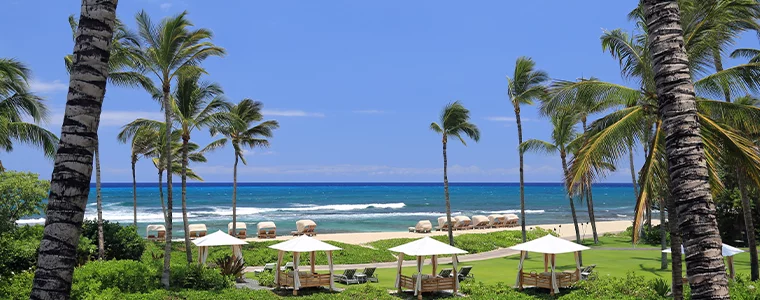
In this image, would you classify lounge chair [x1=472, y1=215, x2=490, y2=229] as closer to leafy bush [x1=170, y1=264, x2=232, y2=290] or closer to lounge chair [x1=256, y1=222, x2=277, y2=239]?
lounge chair [x1=256, y1=222, x2=277, y2=239]

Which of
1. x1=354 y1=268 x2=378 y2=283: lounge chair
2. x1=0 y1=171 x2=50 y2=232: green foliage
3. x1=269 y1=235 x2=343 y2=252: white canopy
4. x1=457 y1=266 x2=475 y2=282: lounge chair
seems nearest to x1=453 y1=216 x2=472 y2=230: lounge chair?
x1=457 y1=266 x2=475 y2=282: lounge chair

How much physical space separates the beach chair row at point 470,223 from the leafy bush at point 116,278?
28291mm

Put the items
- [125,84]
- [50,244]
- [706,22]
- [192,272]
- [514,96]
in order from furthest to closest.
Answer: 1. [514,96]
2. [125,84]
3. [192,272]
4. [706,22]
5. [50,244]

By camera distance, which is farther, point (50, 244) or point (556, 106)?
point (556, 106)

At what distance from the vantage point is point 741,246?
31531 millimetres

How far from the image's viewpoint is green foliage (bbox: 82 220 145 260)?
74.8 ft

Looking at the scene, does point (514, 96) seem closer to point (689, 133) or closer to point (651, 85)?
point (651, 85)

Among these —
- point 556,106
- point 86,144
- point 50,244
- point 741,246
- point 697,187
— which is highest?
point 556,106

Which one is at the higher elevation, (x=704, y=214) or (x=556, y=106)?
(x=556, y=106)

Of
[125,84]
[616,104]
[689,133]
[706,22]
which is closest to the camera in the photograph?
[689,133]

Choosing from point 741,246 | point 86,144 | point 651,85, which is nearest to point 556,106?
point 651,85

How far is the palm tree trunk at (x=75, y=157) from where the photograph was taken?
16.7 ft

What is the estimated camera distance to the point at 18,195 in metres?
18.7

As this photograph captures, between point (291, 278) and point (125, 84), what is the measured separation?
31.4 feet
